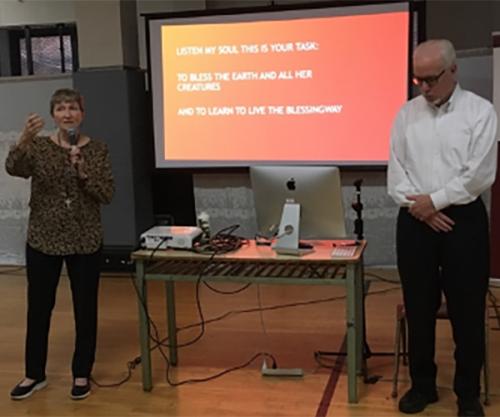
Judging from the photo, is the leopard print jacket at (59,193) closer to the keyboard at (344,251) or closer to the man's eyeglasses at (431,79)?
the keyboard at (344,251)

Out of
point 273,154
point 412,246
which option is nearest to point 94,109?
point 273,154

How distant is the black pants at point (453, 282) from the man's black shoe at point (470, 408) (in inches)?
1.0

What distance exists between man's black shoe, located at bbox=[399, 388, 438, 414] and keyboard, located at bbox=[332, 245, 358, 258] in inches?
26.5

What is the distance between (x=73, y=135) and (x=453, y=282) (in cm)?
184

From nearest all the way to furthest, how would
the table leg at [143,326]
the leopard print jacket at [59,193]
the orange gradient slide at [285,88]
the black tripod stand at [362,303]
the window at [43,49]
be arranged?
the leopard print jacket at [59,193] → the table leg at [143,326] → the black tripod stand at [362,303] → the orange gradient slide at [285,88] → the window at [43,49]

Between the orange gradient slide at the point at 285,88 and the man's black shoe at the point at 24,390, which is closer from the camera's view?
the man's black shoe at the point at 24,390

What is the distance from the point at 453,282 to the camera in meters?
2.90

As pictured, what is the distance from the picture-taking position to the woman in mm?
3205

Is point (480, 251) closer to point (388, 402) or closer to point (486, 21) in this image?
point (388, 402)

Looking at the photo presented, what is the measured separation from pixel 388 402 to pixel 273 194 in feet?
3.62

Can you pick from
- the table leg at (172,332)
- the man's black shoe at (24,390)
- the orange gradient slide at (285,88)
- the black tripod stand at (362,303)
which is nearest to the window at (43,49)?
the orange gradient slide at (285,88)

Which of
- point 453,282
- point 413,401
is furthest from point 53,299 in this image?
point 453,282

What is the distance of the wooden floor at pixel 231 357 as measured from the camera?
324 cm

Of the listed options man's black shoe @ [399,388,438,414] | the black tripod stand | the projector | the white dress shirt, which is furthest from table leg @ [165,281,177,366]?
the white dress shirt
